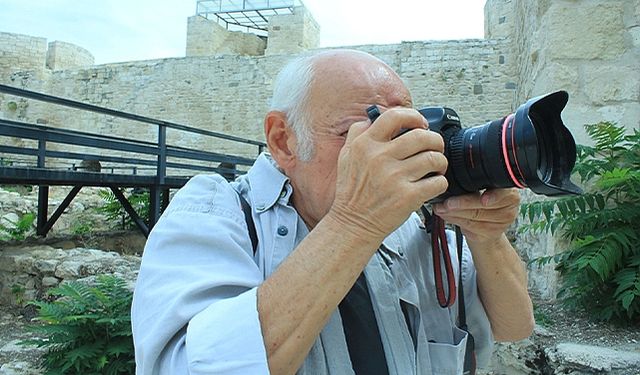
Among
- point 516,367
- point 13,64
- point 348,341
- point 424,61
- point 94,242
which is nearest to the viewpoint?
point 348,341

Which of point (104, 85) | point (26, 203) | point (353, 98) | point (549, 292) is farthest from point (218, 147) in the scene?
point (353, 98)

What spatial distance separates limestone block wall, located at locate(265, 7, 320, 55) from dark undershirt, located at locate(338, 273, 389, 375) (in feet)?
39.2

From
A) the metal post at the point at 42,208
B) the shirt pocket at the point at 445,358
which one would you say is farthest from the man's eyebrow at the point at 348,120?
the metal post at the point at 42,208

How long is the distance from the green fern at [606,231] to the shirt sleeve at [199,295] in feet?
5.07

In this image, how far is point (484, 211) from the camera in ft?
2.71

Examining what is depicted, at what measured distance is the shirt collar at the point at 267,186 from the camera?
81 cm

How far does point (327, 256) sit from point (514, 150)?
36 cm

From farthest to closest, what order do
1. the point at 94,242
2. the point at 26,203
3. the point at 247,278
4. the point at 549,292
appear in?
1. the point at 26,203
2. the point at 94,242
3. the point at 549,292
4. the point at 247,278

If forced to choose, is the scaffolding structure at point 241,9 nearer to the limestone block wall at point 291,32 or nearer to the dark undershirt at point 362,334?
the limestone block wall at point 291,32

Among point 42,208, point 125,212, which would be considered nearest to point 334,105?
point 42,208

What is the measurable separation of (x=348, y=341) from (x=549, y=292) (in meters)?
2.01

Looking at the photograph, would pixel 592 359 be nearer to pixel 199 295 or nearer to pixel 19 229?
pixel 199 295

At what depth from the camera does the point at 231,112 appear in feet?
37.8

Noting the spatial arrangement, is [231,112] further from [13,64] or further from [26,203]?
[13,64]
